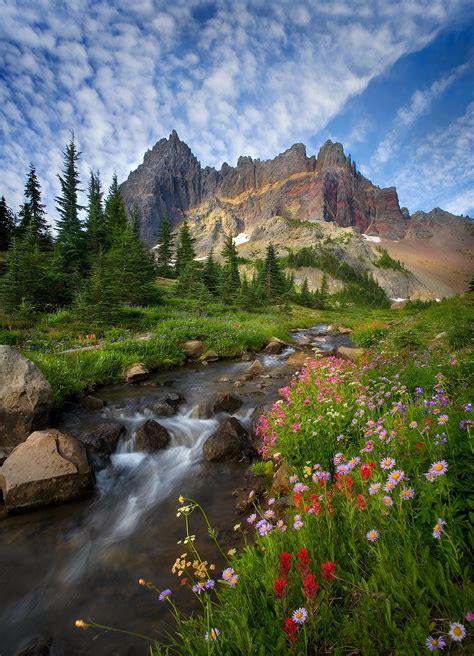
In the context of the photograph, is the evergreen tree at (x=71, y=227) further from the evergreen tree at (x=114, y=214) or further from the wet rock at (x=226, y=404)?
the wet rock at (x=226, y=404)

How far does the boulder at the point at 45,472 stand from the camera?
194 inches

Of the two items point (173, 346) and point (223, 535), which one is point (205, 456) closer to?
point (223, 535)

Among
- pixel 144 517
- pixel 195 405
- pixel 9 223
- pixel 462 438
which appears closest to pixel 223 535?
pixel 144 517

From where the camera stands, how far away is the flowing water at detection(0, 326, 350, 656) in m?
3.24

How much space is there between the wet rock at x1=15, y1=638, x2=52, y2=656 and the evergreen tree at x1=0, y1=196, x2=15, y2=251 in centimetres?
4888

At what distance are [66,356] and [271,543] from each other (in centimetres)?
1107

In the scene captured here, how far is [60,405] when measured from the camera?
8.71m

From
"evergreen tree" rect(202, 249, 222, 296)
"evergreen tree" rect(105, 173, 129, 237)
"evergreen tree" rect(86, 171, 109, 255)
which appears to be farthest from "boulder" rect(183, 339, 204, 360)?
"evergreen tree" rect(105, 173, 129, 237)

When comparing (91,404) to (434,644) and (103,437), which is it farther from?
(434,644)

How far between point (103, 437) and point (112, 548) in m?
2.91

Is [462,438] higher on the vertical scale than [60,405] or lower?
higher

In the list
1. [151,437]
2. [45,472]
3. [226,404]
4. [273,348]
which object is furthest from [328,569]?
[273,348]

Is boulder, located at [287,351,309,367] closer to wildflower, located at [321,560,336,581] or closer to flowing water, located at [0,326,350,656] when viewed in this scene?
flowing water, located at [0,326,350,656]

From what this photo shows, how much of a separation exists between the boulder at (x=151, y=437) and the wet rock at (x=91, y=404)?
7.82 feet
